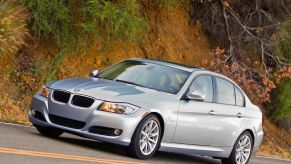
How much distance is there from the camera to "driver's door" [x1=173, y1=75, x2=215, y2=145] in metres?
12.3

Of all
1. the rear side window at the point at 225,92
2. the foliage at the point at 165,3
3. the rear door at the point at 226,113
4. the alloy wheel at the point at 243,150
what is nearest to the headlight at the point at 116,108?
the rear door at the point at 226,113

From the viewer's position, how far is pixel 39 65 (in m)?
19.2

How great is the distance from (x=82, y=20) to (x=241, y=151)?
22.5ft

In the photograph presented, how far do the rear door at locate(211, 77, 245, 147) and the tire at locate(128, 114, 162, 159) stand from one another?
1496 mm

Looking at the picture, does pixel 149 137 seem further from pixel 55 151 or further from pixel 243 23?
pixel 243 23

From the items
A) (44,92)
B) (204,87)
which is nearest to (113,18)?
(204,87)

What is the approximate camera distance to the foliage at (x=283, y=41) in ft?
74.9

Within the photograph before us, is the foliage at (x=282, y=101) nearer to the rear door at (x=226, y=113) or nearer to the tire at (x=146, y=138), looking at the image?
the rear door at (x=226, y=113)

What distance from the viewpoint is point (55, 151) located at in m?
10.8

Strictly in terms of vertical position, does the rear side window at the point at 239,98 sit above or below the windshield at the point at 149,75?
below

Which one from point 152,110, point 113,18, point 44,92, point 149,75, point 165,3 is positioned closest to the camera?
point 152,110

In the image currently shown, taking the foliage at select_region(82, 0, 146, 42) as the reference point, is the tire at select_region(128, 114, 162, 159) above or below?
below

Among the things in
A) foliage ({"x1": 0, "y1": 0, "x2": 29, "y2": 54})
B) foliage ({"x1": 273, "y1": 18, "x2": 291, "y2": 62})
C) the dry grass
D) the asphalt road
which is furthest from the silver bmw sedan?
foliage ({"x1": 273, "y1": 18, "x2": 291, "y2": 62})

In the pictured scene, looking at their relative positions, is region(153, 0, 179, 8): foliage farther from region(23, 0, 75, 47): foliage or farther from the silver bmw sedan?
the silver bmw sedan
